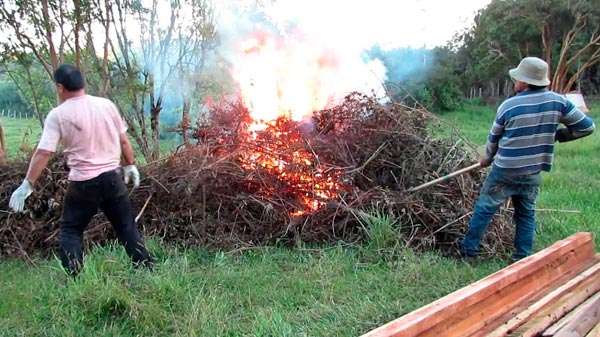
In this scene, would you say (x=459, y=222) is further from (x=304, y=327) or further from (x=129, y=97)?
(x=129, y=97)

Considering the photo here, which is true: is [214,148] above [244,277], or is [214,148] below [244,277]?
above

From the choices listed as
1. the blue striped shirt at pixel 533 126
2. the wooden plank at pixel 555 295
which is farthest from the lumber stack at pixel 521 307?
the blue striped shirt at pixel 533 126

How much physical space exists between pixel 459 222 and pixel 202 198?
262 cm

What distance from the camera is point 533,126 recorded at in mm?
4430

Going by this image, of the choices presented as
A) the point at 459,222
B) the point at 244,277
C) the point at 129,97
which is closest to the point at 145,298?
the point at 244,277

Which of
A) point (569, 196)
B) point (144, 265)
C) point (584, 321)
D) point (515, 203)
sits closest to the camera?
point (584, 321)

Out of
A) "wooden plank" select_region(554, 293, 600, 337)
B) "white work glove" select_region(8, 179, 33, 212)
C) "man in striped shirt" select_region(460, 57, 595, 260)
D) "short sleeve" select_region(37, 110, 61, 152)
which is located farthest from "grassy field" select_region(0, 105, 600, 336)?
"wooden plank" select_region(554, 293, 600, 337)

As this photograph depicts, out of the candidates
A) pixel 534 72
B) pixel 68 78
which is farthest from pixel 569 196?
pixel 68 78

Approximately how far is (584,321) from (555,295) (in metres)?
0.36

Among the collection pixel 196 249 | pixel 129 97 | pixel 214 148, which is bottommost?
pixel 196 249

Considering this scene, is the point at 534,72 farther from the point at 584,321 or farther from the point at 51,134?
the point at 51,134

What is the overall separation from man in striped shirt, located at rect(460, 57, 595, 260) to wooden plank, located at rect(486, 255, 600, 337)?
2.36 ft

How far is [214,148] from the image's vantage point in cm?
604

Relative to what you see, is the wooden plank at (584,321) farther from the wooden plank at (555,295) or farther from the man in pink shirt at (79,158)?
the man in pink shirt at (79,158)
